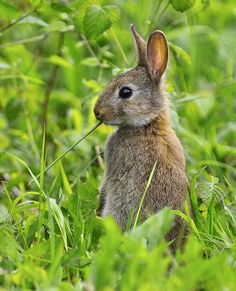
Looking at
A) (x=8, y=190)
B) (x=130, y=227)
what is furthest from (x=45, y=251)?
(x=8, y=190)

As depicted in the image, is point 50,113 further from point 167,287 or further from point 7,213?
point 167,287

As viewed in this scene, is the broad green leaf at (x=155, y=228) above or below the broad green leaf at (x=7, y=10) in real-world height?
below

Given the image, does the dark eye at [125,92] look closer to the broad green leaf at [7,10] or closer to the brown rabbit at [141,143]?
the brown rabbit at [141,143]

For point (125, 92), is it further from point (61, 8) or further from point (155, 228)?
point (155, 228)

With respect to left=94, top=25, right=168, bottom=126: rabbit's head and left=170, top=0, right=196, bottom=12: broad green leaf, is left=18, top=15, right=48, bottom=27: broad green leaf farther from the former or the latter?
left=170, top=0, right=196, bottom=12: broad green leaf

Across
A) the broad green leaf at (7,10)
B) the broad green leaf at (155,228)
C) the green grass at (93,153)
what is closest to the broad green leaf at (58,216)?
the green grass at (93,153)

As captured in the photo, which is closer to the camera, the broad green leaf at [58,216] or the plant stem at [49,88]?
the broad green leaf at [58,216]

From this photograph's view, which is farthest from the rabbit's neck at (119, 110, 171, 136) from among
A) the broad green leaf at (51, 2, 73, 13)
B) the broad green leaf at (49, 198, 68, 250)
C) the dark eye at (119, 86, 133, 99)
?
the broad green leaf at (49, 198, 68, 250)

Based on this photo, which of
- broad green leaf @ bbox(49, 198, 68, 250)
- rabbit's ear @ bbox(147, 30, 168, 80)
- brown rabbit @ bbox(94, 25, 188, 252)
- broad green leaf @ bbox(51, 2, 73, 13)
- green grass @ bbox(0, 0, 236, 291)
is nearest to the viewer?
green grass @ bbox(0, 0, 236, 291)
